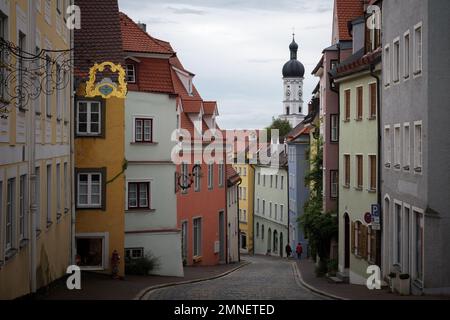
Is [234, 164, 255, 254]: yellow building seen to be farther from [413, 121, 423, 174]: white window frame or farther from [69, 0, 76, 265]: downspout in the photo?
[413, 121, 423, 174]: white window frame

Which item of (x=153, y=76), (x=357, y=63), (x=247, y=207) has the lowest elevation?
(x=247, y=207)

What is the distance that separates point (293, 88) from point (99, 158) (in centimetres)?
15032

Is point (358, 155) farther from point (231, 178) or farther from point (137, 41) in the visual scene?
point (231, 178)

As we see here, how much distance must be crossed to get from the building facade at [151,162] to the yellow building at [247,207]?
202 feet

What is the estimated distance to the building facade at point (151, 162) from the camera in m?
36.9

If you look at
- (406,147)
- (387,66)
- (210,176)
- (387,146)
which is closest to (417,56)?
(406,147)

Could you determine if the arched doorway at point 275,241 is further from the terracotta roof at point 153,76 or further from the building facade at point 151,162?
the terracotta roof at point 153,76

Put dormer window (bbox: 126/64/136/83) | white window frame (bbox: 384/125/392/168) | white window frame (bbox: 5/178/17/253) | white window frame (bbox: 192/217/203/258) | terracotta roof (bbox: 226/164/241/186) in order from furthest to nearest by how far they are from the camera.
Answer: terracotta roof (bbox: 226/164/241/186) < white window frame (bbox: 192/217/203/258) < dormer window (bbox: 126/64/136/83) < white window frame (bbox: 384/125/392/168) < white window frame (bbox: 5/178/17/253)

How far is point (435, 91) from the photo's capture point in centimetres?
2342

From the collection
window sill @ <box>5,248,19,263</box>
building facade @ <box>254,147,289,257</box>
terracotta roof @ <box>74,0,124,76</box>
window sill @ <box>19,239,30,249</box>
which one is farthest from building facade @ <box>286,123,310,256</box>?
window sill @ <box>5,248,19,263</box>

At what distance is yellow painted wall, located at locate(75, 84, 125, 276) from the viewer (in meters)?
32.1

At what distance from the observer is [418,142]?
82.2 feet

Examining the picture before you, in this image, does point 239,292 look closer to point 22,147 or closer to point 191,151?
point 22,147

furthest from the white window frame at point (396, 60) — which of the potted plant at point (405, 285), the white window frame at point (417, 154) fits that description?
the potted plant at point (405, 285)
